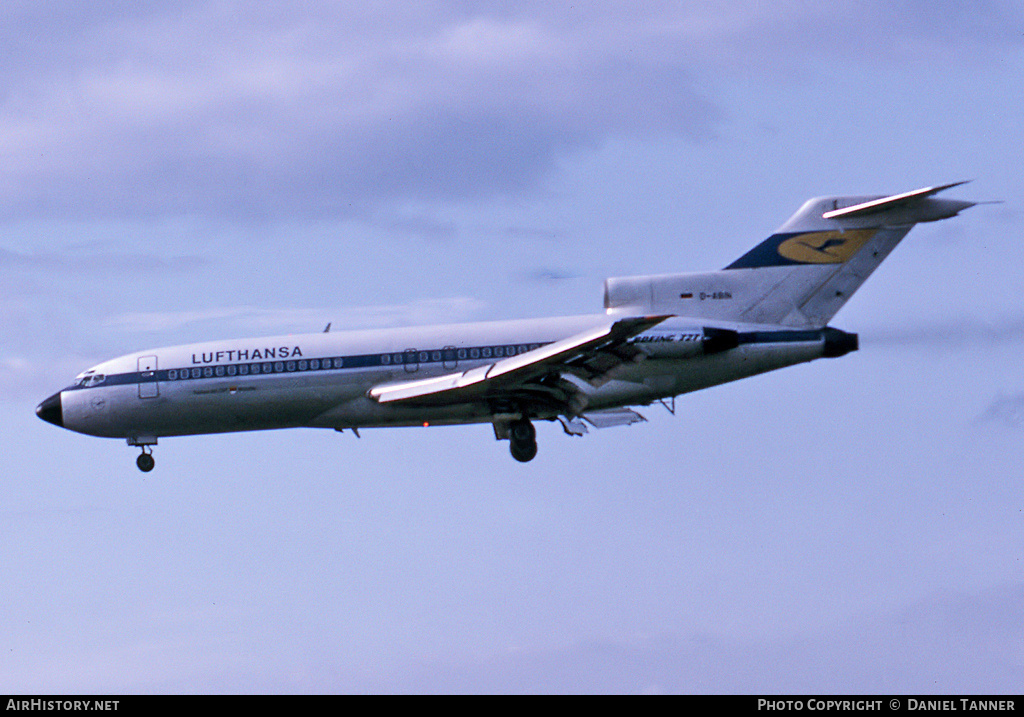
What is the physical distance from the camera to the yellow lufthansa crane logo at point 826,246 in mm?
34625

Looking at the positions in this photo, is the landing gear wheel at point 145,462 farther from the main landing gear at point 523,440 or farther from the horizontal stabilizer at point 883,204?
the horizontal stabilizer at point 883,204

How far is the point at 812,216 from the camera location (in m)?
35.2

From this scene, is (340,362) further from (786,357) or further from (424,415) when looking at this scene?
(786,357)

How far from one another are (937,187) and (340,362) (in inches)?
644

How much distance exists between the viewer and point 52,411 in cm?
3659

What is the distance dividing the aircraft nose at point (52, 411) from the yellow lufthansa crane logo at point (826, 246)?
20.9 metres

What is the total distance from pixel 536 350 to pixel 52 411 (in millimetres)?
14589

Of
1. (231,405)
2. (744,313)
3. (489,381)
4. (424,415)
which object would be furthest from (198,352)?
(744,313)

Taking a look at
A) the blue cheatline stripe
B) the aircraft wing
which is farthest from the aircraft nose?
the aircraft wing

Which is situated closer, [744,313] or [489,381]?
[489,381]

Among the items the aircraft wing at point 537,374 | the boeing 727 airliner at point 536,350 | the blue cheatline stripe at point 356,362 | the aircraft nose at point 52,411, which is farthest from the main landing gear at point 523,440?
Answer: the aircraft nose at point 52,411
